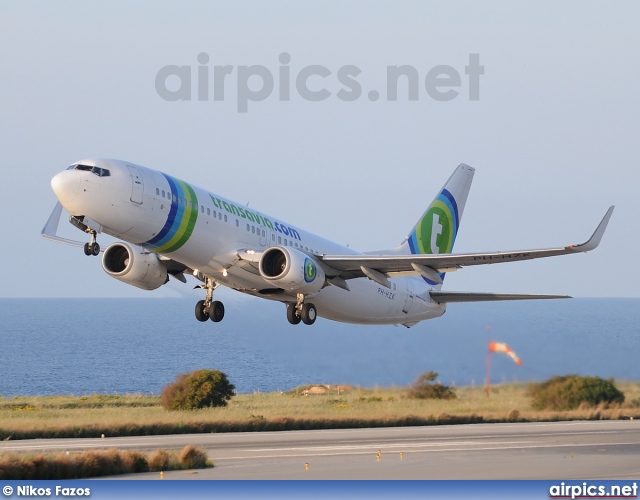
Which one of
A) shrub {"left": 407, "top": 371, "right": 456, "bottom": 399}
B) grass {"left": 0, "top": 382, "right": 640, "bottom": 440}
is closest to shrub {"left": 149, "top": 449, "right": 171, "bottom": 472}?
grass {"left": 0, "top": 382, "right": 640, "bottom": 440}

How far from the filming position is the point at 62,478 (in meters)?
32.2

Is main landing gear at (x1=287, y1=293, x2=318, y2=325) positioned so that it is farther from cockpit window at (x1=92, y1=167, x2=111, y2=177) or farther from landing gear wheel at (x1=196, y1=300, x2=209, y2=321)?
cockpit window at (x1=92, y1=167, x2=111, y2=177)

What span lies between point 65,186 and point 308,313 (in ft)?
35.4

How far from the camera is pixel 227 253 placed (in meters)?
37.9

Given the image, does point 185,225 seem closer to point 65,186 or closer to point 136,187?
point 136,187

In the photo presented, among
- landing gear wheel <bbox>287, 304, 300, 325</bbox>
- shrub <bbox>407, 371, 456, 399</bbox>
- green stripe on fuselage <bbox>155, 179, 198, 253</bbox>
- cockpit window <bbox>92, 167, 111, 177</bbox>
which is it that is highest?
cockpit window <bbox>92, 167, 111, 177</bbox>

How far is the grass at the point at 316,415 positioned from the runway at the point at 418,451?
2.13 meters

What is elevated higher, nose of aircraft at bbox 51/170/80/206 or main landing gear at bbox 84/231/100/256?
nose of aircraft at bbox 51/170/80/206

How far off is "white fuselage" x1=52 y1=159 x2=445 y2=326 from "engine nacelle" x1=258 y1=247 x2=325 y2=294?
0.51 meters

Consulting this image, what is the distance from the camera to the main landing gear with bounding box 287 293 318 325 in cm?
4078

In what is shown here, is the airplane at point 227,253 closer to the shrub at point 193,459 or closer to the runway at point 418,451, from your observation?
the runway at point 418,451

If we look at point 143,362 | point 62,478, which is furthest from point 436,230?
point 143,362

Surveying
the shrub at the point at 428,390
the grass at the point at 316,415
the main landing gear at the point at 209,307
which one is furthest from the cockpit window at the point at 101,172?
the shrub at the point at 428,390

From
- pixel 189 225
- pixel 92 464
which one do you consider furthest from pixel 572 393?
pixel 92 464
